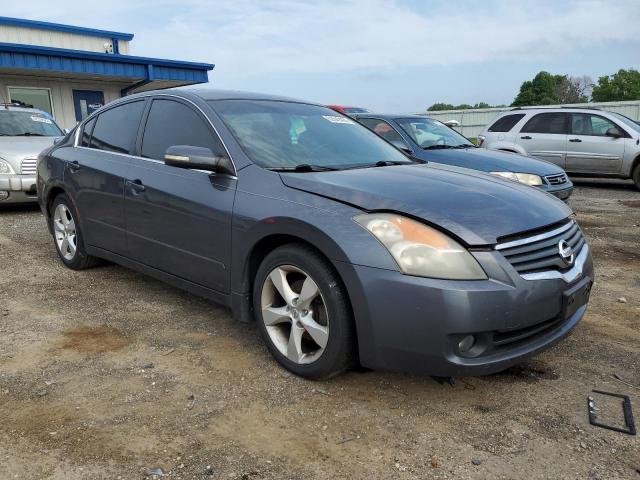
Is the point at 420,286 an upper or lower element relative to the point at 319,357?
upper

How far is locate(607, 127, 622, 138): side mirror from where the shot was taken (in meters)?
10.8

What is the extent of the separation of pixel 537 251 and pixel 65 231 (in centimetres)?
417

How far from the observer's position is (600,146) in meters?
11.0

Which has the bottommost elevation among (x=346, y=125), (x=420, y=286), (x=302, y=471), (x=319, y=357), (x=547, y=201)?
(x=302, y=471)

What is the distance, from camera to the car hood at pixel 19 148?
771 centimetres

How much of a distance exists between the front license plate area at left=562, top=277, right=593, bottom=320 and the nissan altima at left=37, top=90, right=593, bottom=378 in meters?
0.01

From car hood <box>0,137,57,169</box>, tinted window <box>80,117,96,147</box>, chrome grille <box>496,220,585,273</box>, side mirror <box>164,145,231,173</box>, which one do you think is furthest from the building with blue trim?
chrome grille <box>496,220,585,273</box>

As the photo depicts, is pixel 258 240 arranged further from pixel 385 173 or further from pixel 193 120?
pixel 193 120

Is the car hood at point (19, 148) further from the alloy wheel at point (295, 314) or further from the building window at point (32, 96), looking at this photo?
the building window at point (32, 96)

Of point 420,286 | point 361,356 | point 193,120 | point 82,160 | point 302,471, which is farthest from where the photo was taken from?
point 82,160

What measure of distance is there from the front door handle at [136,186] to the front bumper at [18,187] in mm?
4536

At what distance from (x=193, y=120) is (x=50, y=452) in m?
2.18

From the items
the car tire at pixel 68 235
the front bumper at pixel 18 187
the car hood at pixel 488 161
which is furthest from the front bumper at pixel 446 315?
the front bumper at pixel 18 187

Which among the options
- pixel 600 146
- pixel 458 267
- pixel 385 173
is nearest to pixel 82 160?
pixel 385 173
